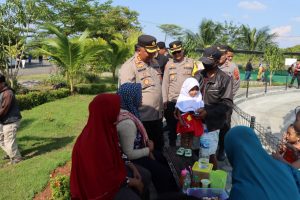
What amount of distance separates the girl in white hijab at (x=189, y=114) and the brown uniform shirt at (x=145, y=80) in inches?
13.9

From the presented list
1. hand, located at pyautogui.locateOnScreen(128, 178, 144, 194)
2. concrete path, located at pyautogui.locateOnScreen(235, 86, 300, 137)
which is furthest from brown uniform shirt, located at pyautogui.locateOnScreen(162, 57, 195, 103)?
concrete path, located at pyautogui.locateOnScreen(235, 86, 300, 137)

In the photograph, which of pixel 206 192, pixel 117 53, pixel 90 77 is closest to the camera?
pixel 206 192

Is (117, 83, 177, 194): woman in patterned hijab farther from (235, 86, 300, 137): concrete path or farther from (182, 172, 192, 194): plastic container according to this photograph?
(235, 86, 300, 137): concrete path

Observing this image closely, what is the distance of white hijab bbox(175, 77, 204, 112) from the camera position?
4.40 meters

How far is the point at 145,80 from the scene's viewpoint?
4.56 m

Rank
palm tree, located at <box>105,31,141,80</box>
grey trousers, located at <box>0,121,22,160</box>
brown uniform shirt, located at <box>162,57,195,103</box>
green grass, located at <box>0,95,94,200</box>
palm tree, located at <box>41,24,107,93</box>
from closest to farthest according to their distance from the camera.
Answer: green grass, located at <box>0,95,94,200</box> < brown uniform shirt, located at <box>162,57,195,103</box> < grey trousers, located at <box>0,121,22,160</box> < palm tree, located at <box>41,24,107,93</box> < palm tree, located at <box>105,31,141,80</box>

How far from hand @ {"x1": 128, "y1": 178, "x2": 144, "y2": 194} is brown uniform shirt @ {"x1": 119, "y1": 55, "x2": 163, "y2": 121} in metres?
1.56

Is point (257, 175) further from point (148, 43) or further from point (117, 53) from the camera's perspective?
point (117, 53)

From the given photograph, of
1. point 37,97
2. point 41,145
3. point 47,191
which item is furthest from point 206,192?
point 37,97

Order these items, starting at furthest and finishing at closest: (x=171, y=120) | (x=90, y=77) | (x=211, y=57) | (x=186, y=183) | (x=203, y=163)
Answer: (x=90, y=77) < (x=171, y=120) < (x=211, y=57) < (x=203, y=163) < (x=186, y=183)

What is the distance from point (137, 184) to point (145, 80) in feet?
6.00

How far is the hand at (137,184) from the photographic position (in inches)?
118

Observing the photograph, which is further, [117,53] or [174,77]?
[117,53]

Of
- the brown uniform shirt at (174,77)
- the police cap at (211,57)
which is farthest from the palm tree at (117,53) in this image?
the police cap at (211,57)
